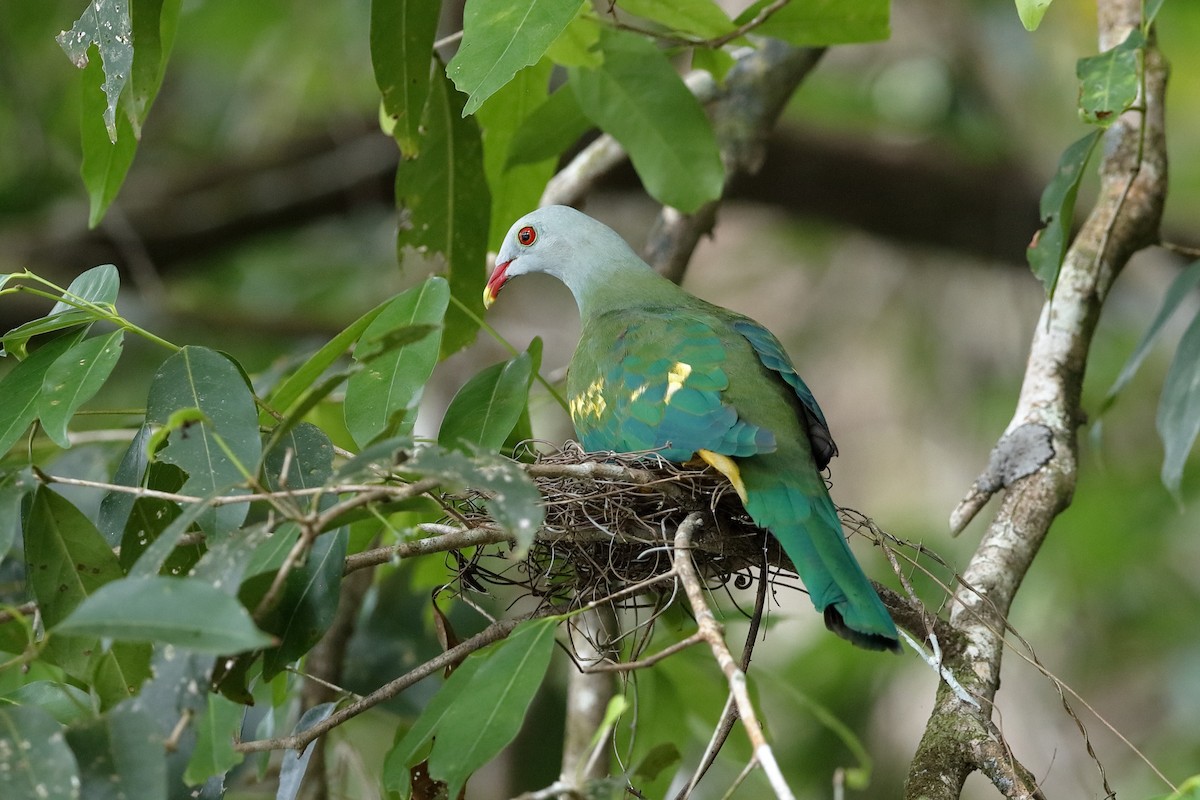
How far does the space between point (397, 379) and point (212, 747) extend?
32.5 inches

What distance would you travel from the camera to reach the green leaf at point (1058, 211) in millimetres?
2828

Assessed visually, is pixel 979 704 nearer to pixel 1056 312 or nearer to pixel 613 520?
pixel 613 520

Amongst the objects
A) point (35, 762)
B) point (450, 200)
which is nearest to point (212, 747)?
point (35, 762)

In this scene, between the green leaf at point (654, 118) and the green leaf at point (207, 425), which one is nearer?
the green leaf at point (207, 425)

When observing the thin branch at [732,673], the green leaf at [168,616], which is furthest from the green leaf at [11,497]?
the thin branch at [732,673]

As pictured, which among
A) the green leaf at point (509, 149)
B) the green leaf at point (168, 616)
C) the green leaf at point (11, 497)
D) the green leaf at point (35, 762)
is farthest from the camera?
the green leaf at point (509, 149)

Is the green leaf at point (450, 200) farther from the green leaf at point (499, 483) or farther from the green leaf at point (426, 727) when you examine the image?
the green leaf at point (499, 483)

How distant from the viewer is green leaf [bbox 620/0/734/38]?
3201 millimetres

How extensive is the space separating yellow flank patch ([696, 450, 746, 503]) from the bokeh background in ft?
7.92

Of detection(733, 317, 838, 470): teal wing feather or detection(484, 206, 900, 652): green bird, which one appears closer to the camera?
detection(484, 206, 900, 652): green bird

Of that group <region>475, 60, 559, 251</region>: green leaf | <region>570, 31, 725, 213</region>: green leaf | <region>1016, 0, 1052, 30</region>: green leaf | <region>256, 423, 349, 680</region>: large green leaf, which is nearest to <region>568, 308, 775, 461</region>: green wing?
<region>570, 31, 725, 213</region>: green leaf

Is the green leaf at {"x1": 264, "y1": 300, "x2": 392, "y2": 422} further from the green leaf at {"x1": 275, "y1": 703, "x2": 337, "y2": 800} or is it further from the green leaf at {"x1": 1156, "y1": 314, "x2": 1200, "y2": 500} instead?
the green leaf at {"x1": 1156, "y1": 314, "x2": 1200, "y2": 500}

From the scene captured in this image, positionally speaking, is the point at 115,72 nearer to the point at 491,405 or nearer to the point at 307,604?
the point at 491,405

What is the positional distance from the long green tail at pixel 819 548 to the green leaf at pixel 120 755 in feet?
4.05
